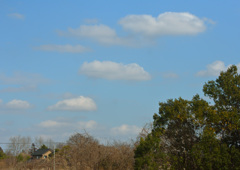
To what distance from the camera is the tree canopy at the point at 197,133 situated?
20250 mm

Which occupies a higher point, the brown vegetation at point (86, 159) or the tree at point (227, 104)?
the tree at point (227, 104)

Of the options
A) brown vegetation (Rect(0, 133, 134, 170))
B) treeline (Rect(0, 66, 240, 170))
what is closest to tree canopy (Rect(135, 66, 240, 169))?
treeline (Rect(0, 66, 240, 170))

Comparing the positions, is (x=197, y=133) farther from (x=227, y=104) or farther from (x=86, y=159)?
(x=86, y=159)

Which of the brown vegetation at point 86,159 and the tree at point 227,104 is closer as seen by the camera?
the tree at point 227,104

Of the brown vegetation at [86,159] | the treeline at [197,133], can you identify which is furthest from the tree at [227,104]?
the brown vegetation at [86,159]

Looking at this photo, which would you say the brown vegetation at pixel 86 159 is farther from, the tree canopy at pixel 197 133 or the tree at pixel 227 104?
the tree at pixel 227 104

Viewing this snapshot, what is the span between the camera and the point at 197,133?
2167 cm

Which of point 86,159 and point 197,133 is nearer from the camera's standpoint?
point 197,133

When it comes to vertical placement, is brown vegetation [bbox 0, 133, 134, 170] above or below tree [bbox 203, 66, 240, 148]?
below

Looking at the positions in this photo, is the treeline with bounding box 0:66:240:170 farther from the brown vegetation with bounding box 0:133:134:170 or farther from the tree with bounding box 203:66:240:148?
the brown vegetation with bounding box 0:133:134:170

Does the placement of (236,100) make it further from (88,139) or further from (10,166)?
(10,166)

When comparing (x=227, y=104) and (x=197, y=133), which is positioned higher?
(x=227, y=104)

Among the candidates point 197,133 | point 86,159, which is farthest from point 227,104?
point 86,159

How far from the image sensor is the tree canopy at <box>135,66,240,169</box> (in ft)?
66.4
